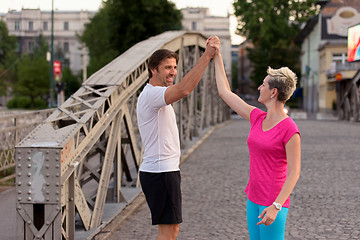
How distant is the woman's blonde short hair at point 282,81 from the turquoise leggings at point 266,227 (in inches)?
26.5

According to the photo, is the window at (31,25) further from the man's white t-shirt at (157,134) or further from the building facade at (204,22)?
the man's white t-shirt at (157,134)

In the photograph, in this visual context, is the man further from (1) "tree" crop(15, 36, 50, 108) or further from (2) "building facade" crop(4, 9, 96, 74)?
(2) "building facade" crop(4, 9, 96, 74)

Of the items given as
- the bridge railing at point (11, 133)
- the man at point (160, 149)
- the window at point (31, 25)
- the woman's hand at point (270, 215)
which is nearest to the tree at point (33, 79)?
the window at point (31, 25)

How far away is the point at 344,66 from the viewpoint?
1966 inches

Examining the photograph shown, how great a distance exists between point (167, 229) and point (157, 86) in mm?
1025

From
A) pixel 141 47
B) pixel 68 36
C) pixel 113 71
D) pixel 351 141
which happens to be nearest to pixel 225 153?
pixel 351 141

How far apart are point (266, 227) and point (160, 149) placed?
977 millimetres

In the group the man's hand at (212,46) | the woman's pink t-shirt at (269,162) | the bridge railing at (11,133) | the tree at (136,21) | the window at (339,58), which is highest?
the tree at (136,21)

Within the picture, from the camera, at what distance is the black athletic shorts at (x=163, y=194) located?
14.2 feet

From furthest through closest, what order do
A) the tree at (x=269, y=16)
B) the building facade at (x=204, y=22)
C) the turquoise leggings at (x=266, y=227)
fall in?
the building facade at (x=204, y=22)
the tree at (x=269, y=16)
the turquoise leggings at (x=266, y=227)

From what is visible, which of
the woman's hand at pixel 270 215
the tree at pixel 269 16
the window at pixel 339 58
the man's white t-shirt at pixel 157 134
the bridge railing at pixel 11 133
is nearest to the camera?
the woman's hand at pixel 270 215

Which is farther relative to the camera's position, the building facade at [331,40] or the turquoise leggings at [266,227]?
the building facade at [331,40]

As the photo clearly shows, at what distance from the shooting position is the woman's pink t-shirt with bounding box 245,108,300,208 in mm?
3646

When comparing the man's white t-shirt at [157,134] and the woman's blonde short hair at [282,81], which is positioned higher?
the woman's blonde short hair at [282,81]
